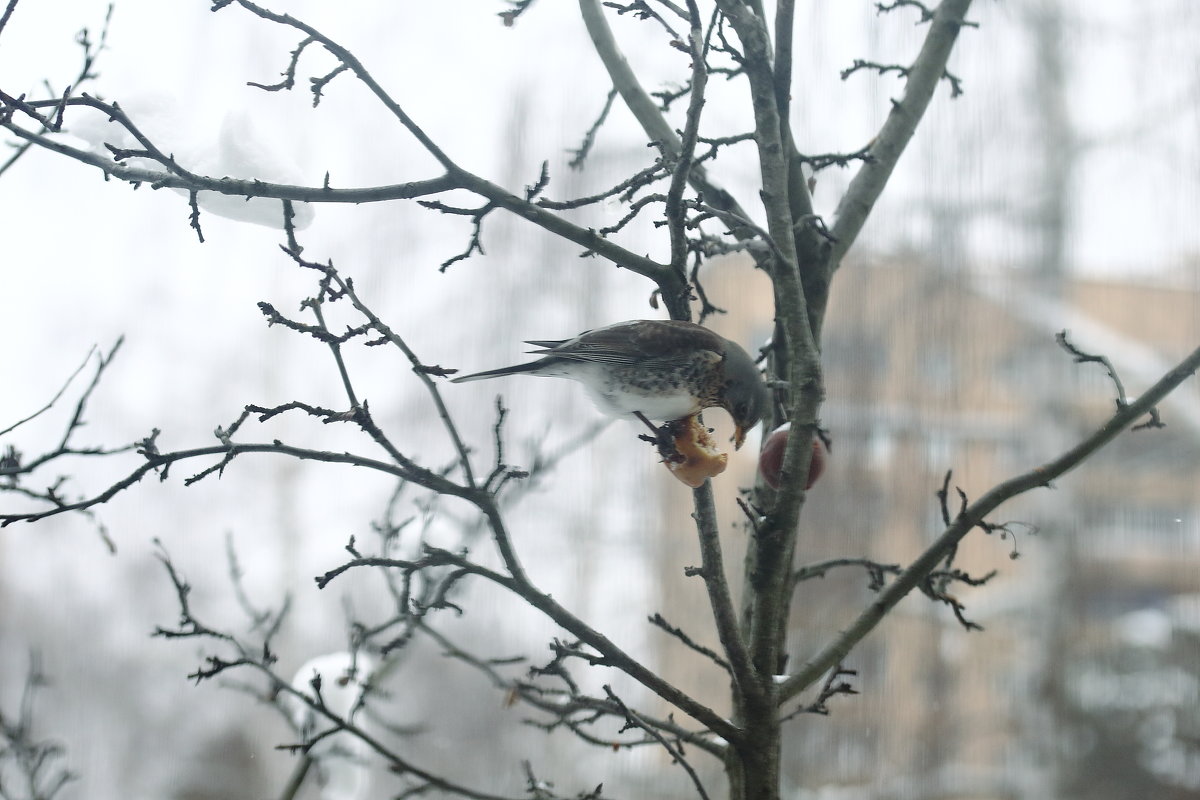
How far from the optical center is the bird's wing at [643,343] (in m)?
0.69

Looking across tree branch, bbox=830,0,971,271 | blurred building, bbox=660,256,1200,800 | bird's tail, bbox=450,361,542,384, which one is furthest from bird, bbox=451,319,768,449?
blurred building, bbox=660,256,1200,800

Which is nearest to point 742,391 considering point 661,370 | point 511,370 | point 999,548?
point 661,370

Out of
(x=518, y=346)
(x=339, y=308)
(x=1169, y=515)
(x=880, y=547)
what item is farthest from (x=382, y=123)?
(x=1169, y=515)

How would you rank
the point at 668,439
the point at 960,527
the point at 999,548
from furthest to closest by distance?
the point at 999,548, the point at 668,439, the point at 960,527

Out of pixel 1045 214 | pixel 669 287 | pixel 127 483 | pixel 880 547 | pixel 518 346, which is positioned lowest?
pixel 127 483

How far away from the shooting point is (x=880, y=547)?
125cm

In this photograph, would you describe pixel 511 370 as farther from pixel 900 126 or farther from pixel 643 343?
pixel 900 126

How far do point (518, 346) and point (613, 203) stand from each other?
2.23ft

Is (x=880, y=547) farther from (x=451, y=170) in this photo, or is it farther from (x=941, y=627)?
(x=451, y=170)

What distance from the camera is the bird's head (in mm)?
724

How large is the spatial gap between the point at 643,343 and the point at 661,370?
28mm

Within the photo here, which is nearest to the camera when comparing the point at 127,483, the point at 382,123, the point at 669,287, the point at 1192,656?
the point at 127,483

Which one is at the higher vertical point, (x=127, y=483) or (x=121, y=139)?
(x=121, y=139)

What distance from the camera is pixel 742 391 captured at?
73 cm
